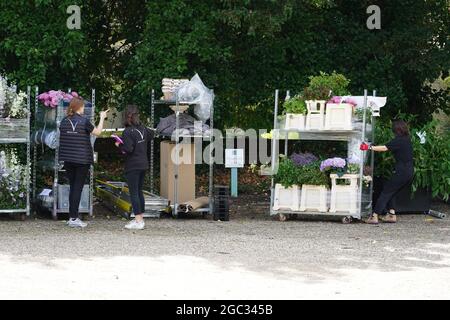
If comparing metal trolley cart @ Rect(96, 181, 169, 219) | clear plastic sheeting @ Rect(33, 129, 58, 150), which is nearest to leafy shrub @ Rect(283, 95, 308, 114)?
metal trolley cart @ Rect(96, 181, 169, 219)

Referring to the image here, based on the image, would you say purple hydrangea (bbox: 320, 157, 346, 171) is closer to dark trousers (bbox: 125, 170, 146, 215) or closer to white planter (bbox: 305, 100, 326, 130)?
white planter (bbox: 305, 100, 326, 130)

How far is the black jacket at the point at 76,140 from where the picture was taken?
13.5m

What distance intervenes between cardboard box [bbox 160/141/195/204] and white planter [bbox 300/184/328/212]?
184cm

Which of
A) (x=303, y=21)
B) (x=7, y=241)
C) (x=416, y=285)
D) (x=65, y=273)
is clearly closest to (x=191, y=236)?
(x=7, y=241)

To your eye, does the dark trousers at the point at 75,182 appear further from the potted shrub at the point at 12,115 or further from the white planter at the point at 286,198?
the white planter at the point at 286,198

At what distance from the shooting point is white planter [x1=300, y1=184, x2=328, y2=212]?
1445cm

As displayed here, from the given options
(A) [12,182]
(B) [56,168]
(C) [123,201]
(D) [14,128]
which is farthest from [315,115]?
(A) [12,182]

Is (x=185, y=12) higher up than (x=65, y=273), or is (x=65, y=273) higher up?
(x=185, y=12)

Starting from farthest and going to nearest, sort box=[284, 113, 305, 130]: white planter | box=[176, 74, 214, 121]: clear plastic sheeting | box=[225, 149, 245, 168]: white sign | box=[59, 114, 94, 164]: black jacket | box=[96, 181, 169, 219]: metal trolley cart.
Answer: box=[225, 149, 245, 168]: white sign
box=[176, 74, 214, 121]: clear plastic sheeting
box=[96, 181, 169, 219]: metal trolley cart
box=[284, 113, 305, 130]: white planter
box=[59, 114, 94, 164]: black jacket

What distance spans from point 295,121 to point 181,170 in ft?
6.42

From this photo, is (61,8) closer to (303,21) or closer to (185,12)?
(185,12)

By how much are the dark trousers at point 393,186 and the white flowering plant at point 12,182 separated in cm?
522

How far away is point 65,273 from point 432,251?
4580 mm

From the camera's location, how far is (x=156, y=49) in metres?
16.5
